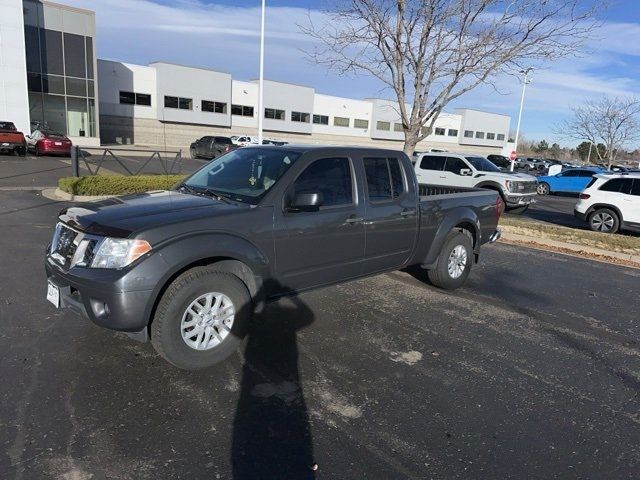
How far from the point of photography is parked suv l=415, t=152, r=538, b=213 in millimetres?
15547

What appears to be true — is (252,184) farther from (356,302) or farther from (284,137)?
(284,137)

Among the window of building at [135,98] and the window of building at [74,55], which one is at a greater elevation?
the window of building at [74,55]

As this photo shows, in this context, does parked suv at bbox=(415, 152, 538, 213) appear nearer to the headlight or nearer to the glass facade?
the headlight

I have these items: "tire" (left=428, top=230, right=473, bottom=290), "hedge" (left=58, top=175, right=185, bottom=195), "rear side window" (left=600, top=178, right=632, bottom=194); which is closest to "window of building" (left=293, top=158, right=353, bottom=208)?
"tire" (left=428, top=230, right=473, bottom=290)

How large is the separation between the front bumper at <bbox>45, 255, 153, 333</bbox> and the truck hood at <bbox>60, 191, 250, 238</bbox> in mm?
307

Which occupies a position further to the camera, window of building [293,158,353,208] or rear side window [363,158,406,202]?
rear side window [363,158,406,202]

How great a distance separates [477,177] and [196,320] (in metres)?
14.0

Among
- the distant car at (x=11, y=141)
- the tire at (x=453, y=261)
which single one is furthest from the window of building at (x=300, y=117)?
the tire at (x=453, y=261)

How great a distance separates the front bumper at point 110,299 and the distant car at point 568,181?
83.9 ft

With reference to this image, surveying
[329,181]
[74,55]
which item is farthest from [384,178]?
[74,55]

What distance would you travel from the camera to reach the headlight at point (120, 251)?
347 cm

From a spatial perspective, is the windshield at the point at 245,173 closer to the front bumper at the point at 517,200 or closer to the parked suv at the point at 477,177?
the parked suv at the point at 477,177

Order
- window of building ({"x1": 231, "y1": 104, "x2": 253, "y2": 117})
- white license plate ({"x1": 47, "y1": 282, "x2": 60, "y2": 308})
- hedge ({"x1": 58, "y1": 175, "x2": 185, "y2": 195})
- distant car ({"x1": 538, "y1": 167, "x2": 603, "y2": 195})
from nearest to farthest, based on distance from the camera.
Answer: white license plate ({"x1": 47, "y1": 282, "x2": 60, "y2": 308}), hedge ({"x1": 58, "y1": 175, "x2": 185, "y2": 195}), distant car ({"x1": 538, "y1": 167, "x2": 603, "y2": 195}), window of building ({"x1": 231, "y1": 104, "x2": 253, "y2": 117})

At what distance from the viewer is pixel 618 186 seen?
42.8 feet
